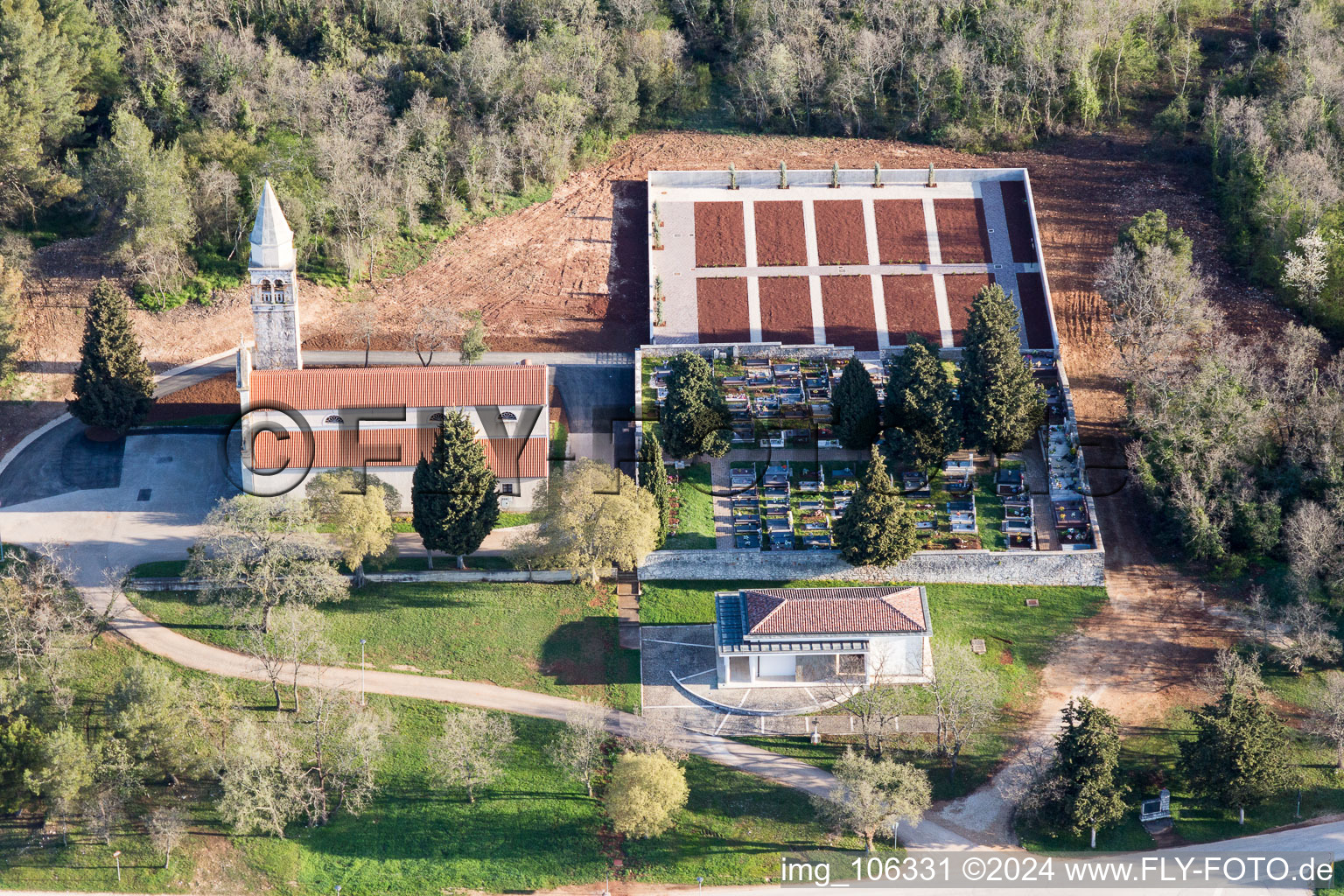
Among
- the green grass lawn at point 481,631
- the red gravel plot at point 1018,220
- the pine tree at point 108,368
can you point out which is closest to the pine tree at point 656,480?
the green grass lawn at point 481,631

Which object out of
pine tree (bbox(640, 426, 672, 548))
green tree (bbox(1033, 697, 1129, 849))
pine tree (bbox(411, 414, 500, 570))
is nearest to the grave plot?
pine tree (bbox(640, 426, 672, 548))

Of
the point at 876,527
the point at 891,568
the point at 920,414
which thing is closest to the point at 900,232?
the point at 920,414

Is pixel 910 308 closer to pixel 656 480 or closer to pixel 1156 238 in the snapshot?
pixel 1156 238

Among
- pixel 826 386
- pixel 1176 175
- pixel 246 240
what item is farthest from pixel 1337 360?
pixel 246 240

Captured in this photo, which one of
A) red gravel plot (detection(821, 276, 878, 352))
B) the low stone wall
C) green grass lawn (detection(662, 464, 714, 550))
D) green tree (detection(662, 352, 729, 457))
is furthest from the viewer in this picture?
red gravel plot (detection(821, 276, 878, 352))

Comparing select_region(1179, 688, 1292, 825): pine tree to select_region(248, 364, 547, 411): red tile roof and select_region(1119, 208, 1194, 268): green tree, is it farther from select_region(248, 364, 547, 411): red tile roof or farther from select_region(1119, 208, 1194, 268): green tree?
select_region(248, 364, 547, 411): red tile roof

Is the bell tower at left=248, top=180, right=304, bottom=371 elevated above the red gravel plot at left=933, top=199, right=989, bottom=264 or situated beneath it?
situated beneath

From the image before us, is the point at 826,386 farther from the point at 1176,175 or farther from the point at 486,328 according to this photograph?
the point at 1176,175
